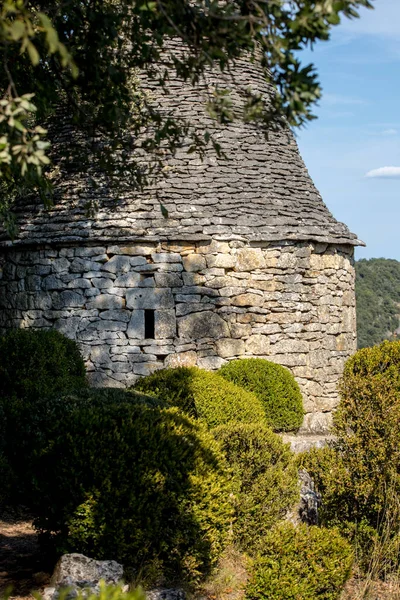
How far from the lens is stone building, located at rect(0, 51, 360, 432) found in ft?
39.1

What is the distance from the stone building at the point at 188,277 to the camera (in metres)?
11.9

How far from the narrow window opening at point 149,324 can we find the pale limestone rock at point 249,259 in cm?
161

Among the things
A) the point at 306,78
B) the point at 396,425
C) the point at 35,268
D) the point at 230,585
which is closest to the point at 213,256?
the point at 35,268

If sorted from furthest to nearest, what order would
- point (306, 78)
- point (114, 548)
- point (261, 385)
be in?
point (261, 385)
point (114, 548)
point (306, 78)

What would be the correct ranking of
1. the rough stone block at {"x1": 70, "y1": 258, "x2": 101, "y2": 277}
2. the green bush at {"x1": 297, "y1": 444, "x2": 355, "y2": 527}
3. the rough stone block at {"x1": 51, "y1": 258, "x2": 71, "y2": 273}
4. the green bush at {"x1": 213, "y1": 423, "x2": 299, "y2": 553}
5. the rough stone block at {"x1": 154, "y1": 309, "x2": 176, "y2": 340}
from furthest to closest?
the rough stone block at {"x1": 51, "y1": 258, "x2": 71, "y2": 273}, the rough stone block at {"x1": 70, "y1": 258, "x2": 101, "y2": 277}, the rough stone block at {"x1": 154, "y1": 309, "x2": 176, "y2": 340}, the green bush at {"x1": 297, "y1": 444, "x2": 355, "y2": 527}, the green bush at {"x1": 213, "y1": 423, "x2": 299, "y2": 553}

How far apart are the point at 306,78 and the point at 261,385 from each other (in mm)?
8077

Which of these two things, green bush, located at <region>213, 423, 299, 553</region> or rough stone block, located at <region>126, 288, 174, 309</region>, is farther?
rough stone block, located at <region>126, 288, 174, 309</region>

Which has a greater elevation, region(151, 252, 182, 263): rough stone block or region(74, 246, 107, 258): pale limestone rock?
region(74, 246, 107, 258): pale limestone rock

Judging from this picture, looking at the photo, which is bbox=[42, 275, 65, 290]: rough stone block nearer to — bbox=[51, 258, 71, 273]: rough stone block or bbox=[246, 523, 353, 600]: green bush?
bbox=[51, 258, 71, 273]: rough stone block

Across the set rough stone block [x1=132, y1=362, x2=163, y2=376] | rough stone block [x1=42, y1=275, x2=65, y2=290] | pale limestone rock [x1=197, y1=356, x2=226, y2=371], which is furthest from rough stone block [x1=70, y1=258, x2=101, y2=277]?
pale limestone rock [x1=197, y1=356, x2=226, y2=371]

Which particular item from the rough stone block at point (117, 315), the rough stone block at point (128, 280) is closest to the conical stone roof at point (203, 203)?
the rough stone block at point (128, 280)

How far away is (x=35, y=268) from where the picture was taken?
12398 millimetres

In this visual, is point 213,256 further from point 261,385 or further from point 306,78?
point 306,78

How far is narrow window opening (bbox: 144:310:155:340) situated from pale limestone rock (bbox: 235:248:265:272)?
161cm
